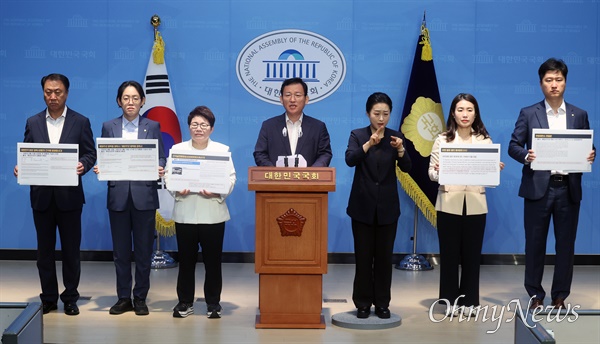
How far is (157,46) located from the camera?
25.5 feet

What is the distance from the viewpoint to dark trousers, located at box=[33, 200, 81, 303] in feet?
19.0

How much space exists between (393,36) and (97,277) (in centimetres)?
370

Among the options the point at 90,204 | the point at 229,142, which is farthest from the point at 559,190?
the point at 90,204

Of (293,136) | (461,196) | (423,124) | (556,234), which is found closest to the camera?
(461,196)

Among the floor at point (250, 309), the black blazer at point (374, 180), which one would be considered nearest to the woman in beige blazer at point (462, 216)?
the floor at point (250, 309)

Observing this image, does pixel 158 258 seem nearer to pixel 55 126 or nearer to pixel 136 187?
pixel 136 187

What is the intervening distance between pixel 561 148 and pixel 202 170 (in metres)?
2.57

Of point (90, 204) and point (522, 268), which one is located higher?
point (90, 204)

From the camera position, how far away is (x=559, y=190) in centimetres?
588

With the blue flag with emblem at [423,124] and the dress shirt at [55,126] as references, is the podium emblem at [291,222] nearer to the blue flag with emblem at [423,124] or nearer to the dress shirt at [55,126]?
the dress shirt at [55,126]

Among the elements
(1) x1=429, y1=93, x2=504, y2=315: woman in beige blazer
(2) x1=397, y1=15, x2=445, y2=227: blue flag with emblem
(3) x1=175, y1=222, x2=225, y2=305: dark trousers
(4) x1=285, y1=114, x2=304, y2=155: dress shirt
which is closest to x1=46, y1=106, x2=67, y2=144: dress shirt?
(3) x1=175, y1=222, x2=225, y2=305: dark trousers

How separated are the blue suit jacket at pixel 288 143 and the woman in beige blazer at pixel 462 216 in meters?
0.84

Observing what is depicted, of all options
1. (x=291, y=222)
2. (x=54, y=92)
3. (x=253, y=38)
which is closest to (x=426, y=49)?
(x=253, y=38)

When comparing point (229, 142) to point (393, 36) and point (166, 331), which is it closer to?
point (393, 36)
